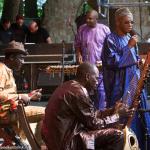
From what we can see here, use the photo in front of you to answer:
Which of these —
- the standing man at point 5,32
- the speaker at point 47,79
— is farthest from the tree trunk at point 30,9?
the speaker at point 47,79

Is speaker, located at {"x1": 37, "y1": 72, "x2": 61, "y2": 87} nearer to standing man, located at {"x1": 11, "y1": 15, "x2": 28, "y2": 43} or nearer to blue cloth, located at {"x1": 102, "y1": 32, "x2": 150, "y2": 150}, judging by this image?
standing man, located at {"x1": 11, "y1": 15, "x2": 28, "y2": 43}

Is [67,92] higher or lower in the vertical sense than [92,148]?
higher

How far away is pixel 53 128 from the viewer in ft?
23.4

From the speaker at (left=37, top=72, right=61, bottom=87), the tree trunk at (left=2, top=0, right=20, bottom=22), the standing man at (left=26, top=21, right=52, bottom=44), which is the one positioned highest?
the tree trunk at (left=2, top=0, right=20, bottom=22)

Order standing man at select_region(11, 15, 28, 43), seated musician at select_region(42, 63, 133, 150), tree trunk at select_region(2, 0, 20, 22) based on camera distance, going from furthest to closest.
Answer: tree trunk at select_region(2, 0, 20, 22) < standing man at select_region(11, 15, 28, 43) < seated musician at select_region(42, 63, 133, 150)

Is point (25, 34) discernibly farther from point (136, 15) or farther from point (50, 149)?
point (50, 149)

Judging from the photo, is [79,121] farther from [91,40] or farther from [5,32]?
[5,32]

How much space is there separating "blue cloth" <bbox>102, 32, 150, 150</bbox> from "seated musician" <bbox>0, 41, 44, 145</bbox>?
1063 mm

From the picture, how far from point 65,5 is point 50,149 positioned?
363 inches

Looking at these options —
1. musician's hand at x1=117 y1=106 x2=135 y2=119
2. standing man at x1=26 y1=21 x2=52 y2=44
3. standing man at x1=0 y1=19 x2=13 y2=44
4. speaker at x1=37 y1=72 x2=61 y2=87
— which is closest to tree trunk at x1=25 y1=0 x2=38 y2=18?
standing man at x1=0 y1=19 x2=13 y2=44

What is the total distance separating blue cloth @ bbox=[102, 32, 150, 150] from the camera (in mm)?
8702

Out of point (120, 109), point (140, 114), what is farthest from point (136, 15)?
point (120, 109)

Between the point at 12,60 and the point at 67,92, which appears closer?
the point at 67,92

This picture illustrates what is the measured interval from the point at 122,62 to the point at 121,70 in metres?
0.14
